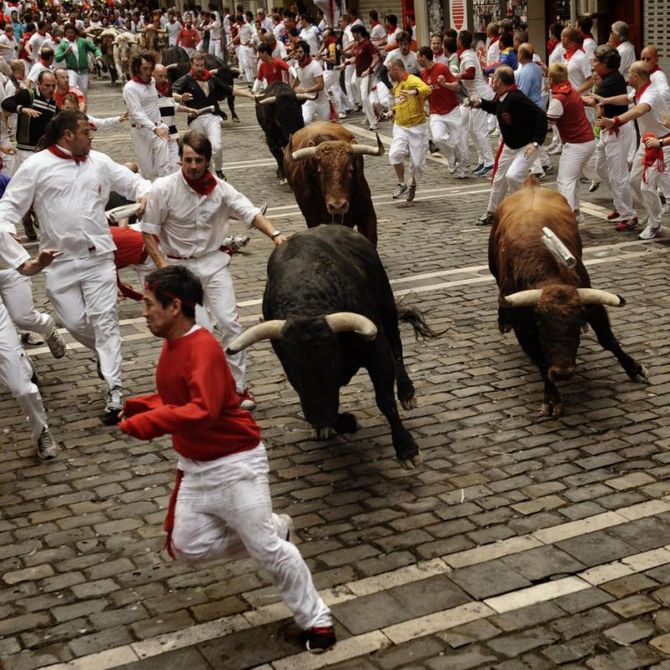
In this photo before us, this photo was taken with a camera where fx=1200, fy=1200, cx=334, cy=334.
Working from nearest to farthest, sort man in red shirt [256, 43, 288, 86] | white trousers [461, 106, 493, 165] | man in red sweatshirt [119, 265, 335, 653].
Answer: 1. man in red sweatshirt [119, 265, 335, 653]
2. white trousers [461, 106, 493, 165]
3. man in red shirt [256, 43, 288, 86]

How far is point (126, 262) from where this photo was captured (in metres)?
10.5

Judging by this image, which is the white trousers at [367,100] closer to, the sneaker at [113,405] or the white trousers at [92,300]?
the white trousers at [92,300]

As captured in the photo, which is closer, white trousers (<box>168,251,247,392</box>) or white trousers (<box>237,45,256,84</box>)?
white trousers (<box>168,251,247,392</box>)

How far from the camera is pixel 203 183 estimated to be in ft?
29.2

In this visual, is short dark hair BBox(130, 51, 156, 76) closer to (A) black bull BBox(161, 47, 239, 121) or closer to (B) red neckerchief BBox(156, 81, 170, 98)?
(B) red neckerchief BBox(156, 81, 170, 98)

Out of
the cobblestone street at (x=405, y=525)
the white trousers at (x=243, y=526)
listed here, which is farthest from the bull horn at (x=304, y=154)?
the white trousers at (x=243, y=526)

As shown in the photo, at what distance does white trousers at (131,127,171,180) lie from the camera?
16766mm

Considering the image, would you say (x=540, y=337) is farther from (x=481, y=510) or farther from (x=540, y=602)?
(x=540, y=602)

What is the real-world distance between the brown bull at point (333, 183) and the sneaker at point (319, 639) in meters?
7.07

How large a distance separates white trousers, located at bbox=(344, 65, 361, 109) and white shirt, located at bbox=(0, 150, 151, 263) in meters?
18.3

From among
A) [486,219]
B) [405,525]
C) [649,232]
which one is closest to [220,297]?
[405,525]

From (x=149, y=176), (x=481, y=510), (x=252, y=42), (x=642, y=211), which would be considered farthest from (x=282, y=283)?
(x=252, y=42)

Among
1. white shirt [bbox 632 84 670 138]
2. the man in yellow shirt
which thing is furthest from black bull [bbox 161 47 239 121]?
white shirt [bbox 632 84 670 138]

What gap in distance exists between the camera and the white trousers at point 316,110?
22.3 metres
